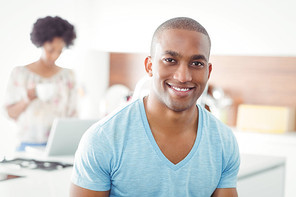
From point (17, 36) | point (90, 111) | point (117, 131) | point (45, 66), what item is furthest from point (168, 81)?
point (90, 111)

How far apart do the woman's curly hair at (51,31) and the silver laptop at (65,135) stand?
749 mm

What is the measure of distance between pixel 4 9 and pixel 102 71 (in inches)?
55.5

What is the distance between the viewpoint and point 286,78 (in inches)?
157

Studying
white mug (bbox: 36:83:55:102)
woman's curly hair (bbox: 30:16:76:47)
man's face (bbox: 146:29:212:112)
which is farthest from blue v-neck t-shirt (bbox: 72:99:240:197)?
woman's curly hair (bbox: 30:16:76:47)

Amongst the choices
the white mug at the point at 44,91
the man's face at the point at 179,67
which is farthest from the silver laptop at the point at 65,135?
the man's face at the point at 179,67

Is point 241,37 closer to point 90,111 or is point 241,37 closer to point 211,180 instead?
point 90,111

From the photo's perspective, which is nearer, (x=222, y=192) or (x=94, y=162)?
(x=94, y=162)

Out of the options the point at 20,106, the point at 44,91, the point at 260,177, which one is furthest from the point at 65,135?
the point at 260,177

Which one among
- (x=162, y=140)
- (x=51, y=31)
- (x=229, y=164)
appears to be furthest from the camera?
(x=51, y=31)

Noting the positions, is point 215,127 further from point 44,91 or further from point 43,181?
point 44,91

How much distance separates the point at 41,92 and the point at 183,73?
4.62ft

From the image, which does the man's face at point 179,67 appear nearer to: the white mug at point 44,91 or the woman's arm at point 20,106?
the white mug at point 44,91

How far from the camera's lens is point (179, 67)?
140 centimetres

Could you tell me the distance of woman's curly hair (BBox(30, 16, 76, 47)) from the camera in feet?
9.87
